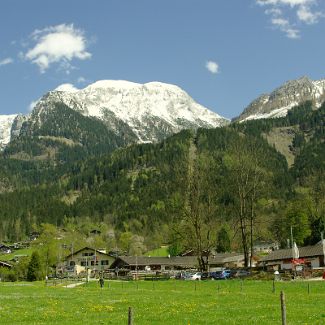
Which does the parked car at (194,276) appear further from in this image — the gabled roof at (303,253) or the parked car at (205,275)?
the gabled roof at (303,253)

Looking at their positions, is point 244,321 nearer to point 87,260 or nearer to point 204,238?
point 204,238

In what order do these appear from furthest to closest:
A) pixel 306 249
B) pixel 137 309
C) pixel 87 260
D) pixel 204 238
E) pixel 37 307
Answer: pixel 87 260 → pixel 306 249 → pixel 204 238 → pixel 37 307 → pixel 137 309

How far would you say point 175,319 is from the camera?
25.5 m

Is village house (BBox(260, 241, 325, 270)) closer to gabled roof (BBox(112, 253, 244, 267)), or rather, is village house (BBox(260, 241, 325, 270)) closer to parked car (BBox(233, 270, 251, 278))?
parked car (BBox(233, 270, 251, 278))

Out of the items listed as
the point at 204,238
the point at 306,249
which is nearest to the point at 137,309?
the point at 204,238

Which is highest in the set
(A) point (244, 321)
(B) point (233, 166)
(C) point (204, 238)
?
(B) point (233, 166)

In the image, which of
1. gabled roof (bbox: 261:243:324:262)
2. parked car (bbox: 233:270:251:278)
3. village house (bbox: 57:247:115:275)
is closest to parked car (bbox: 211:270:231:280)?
parked car (bbox: 233:270:251:278)

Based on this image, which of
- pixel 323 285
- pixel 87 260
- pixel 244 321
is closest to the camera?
pixel 244 321

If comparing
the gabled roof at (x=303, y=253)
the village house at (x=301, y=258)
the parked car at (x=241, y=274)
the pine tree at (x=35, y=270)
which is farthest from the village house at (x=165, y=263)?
the parked car at (x=241, y=274)

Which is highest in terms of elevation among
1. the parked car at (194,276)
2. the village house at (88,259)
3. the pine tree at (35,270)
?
the village house at (88,259)

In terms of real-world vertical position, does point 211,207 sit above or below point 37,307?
above

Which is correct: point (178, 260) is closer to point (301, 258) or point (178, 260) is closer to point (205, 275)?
point (301, 258)

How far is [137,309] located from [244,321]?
842 cm

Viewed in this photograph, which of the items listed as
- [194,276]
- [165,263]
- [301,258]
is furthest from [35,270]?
[301,258]
